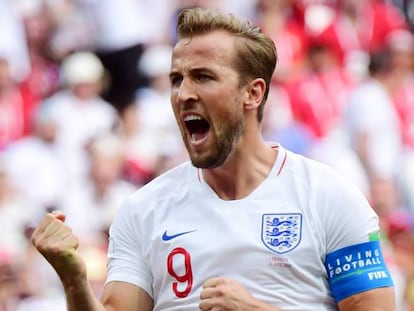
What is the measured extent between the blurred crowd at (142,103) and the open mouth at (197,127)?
4.88 meters

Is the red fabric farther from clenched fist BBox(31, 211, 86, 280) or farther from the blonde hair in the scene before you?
clenched fist BBox(31, 211, 86, 280)

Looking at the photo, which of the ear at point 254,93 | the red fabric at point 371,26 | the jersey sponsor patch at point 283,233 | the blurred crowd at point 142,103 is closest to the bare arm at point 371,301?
the jersey sponsor patch at point 283,233

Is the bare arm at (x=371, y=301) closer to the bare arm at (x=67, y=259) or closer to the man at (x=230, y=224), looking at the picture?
the man at (x=230, y=224)

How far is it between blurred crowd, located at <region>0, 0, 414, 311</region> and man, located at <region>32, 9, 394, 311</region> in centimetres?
473

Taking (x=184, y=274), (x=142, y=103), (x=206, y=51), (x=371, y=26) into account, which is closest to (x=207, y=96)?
(x=206, y=51)

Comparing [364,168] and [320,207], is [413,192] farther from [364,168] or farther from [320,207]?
[320,207]

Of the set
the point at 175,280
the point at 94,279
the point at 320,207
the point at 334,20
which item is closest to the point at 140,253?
the point at 175,280

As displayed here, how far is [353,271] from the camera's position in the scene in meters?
5.20

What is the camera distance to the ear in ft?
17.9

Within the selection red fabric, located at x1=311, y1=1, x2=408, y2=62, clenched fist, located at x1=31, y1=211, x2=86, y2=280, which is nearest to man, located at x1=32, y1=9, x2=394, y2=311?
clenched fist, located at x1=31, y1=211, x2=86, y2=280

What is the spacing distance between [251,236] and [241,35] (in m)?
0.75

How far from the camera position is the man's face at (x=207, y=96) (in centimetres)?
530

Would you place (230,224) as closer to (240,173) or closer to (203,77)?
(240,173)

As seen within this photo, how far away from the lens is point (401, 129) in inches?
503
